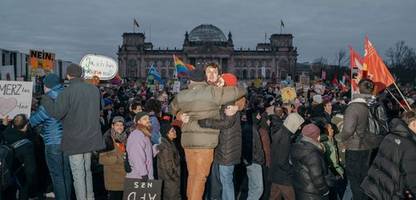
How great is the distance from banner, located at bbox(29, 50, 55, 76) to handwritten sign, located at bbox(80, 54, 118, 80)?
7.19ft

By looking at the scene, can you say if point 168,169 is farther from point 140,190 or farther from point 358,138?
point 358,138

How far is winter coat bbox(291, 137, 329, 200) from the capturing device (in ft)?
21.0

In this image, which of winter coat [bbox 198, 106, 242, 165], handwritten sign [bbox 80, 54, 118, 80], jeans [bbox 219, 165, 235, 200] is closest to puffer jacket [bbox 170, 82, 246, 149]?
winter coat [bbox 198, 106, 242, 165]

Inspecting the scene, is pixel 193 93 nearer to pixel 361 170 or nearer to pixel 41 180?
pixel 361 170

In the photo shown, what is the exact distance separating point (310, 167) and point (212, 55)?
Result: 4809 inches

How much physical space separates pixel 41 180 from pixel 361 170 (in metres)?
4.99

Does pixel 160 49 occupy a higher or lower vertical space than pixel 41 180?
higher

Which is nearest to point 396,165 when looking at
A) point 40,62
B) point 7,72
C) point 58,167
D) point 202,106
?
point 202,106

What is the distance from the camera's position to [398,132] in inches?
220

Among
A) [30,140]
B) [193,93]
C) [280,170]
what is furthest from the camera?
[30,140]

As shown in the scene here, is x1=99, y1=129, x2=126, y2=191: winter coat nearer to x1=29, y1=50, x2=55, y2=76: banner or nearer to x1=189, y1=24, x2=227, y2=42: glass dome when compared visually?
x1=29, y1=50, x2=55, y2=76: banner

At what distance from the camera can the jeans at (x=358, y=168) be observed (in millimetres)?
7035

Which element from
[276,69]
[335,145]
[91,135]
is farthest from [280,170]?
[276,69]

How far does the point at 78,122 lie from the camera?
6.16 meters
